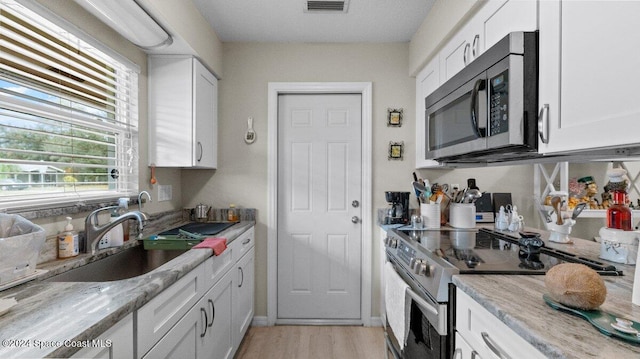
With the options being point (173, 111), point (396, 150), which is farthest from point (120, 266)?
point (396, 150)

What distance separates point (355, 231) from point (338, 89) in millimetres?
1244

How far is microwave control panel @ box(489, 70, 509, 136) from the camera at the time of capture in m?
1.20

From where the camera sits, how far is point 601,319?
0.75 m

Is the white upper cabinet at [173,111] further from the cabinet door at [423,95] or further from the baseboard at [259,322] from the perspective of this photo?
the cabinet door at [423,95]

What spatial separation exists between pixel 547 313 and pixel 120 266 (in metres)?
1.80

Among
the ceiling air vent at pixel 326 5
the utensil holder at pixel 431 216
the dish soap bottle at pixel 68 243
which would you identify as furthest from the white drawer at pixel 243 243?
the ceiling air vent at pixel 326 5

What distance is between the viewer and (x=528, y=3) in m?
1.20

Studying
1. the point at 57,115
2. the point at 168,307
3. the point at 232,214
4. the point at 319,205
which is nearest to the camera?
the point at 168,307

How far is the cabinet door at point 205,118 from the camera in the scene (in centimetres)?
226

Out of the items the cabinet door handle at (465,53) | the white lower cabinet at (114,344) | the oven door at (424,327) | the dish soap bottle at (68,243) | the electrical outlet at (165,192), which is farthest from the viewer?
the electrical outlet at (165,192)

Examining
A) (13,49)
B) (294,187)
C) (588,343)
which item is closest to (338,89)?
(294,187)

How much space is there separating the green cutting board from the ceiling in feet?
6.50

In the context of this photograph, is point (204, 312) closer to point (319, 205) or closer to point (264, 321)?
point (264, 321)

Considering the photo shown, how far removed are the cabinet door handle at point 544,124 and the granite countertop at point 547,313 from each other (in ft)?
1.62
